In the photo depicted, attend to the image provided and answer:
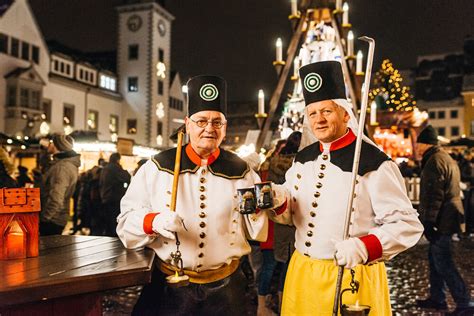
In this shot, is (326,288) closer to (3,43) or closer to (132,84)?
(3,43)

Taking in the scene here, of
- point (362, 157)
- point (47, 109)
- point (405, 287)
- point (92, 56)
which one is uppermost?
point (92, 56)

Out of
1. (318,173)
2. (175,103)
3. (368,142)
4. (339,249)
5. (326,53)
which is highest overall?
(175,103)

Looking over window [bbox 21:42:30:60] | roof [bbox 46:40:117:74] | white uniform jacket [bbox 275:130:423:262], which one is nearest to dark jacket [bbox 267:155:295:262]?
white uniform jacket [bbox 275:130:423:262]

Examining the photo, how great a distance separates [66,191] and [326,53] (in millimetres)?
6984

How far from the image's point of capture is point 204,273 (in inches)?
125

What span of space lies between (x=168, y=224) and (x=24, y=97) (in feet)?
107

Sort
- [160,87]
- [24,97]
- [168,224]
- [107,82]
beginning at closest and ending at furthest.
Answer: [168,224], [24,97], [107,82], [160,87]

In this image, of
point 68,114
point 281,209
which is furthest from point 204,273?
point 68,114

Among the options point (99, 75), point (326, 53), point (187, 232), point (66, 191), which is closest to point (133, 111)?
point (99, 75)

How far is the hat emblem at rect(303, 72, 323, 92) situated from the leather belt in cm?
127

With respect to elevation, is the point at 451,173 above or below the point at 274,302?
above

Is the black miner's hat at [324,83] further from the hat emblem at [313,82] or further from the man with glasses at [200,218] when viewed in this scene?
the man with glasses at [200,218]

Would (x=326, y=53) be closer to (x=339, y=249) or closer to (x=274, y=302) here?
(x=274, y=302)

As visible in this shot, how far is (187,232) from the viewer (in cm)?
318
